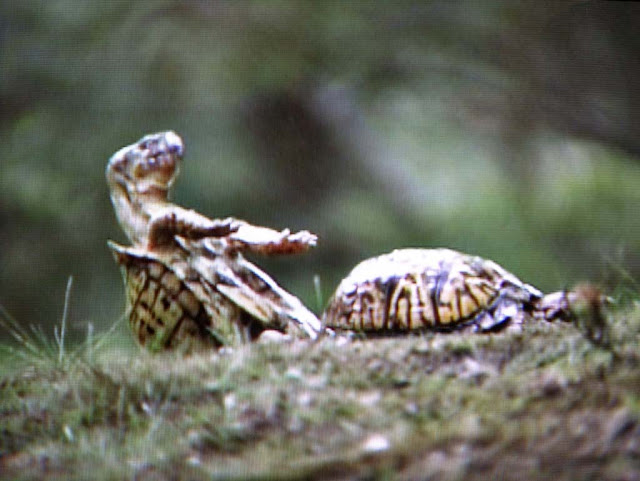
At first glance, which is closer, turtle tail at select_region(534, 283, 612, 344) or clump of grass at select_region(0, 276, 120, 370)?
turtle tail at select_region(534, 283, 612, 344)


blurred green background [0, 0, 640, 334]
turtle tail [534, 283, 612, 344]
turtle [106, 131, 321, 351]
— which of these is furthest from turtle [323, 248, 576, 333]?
blurred green background [0, 0, 640, 334]

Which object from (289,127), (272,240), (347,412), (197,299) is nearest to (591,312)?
(347,412)

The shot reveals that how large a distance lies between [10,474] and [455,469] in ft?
1.96

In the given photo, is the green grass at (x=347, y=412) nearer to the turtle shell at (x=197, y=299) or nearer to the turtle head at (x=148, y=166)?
the turtle shell at (x=197, y=299)

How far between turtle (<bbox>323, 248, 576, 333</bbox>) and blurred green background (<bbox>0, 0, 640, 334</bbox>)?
1170 millimetres

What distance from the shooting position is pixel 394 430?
954 mm

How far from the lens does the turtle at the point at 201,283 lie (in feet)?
4.98

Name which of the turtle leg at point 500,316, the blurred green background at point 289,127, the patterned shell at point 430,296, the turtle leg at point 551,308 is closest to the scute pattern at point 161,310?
the patterned shell at point 430,296

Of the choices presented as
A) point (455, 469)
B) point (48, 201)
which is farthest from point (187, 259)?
point (48, 201)

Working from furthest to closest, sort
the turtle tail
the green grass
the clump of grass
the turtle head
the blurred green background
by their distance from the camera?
1. the blurred green background
2. the turtle head
3. the clump of grass
4. the turtle tail
5. the green grass

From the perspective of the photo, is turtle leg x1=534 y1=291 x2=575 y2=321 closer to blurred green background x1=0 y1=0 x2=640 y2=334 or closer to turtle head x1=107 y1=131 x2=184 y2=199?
turtle head x1=107 y1=131 x2=184 y2=199

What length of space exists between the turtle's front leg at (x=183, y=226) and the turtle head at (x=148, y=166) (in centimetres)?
12

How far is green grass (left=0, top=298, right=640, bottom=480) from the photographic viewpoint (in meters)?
0.89

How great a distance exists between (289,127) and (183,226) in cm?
186
